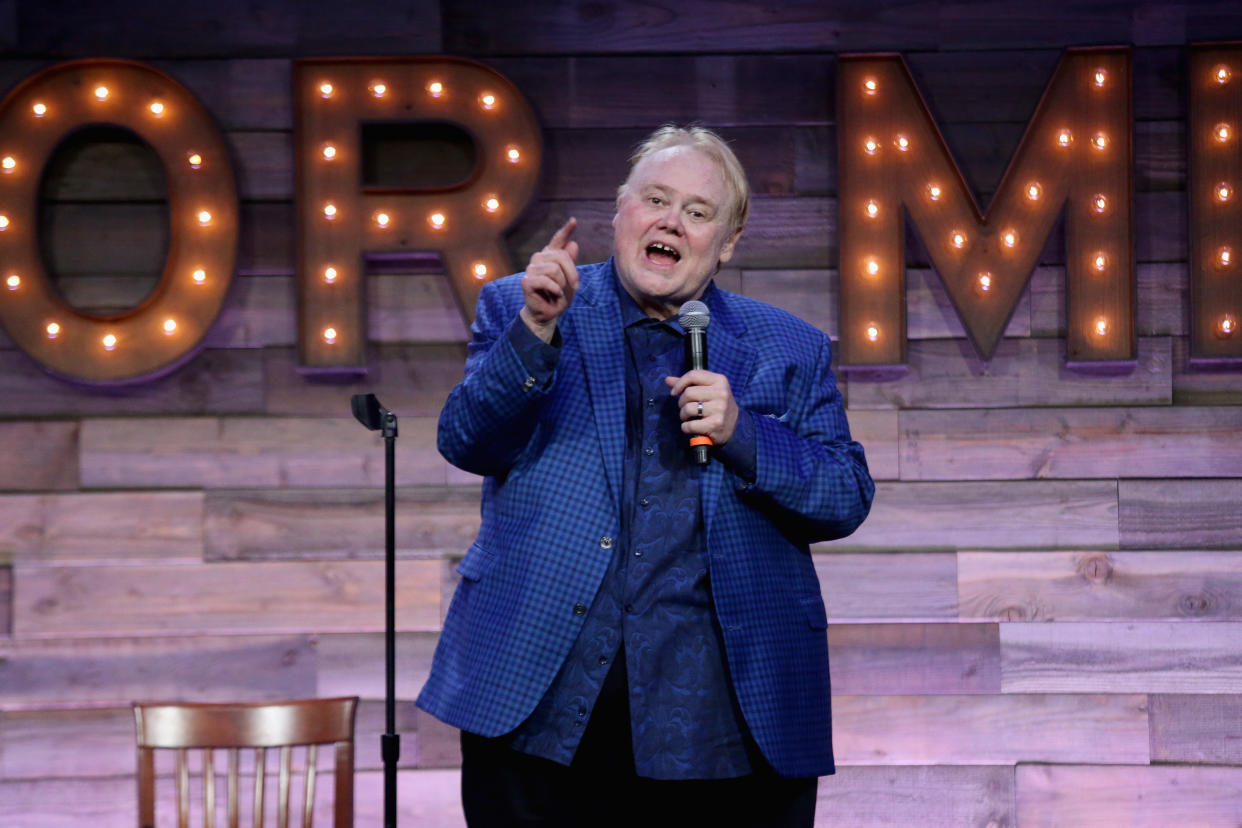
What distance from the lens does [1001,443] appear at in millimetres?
3123

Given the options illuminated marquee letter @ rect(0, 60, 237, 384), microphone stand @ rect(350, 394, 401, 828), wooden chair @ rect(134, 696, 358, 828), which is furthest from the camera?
illuminated marquee letter @ rect(0, 60, 237, 384)

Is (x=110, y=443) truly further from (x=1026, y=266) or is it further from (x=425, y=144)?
(x=1026, y=266)

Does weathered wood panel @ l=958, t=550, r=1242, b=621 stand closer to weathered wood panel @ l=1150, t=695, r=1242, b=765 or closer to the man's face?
weathered wood panel @ l=1150, t=695, r=1242, b=765

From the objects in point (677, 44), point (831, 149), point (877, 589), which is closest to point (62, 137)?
point (677, 44)

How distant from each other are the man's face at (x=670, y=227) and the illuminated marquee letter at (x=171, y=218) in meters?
1.61

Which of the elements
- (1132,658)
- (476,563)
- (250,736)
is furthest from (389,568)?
(1132,658)

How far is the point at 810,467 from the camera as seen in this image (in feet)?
5.57

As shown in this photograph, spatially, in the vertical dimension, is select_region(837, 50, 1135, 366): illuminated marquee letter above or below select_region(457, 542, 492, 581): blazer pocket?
above

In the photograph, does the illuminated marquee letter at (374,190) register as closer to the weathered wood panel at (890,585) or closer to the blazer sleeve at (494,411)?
the weathered wood panel at (890,585)

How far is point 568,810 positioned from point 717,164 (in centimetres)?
94

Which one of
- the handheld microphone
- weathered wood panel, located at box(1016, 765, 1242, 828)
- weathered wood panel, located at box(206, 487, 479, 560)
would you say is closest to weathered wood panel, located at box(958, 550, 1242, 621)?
weathered wood panel, located at box(1016, 765, 1242, 828)

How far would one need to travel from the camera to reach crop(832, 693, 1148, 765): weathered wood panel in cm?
307

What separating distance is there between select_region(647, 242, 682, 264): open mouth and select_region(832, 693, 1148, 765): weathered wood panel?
1.66m

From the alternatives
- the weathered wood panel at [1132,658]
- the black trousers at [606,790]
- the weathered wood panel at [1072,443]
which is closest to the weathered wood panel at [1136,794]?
the weathered wood panel at [1132,658]
